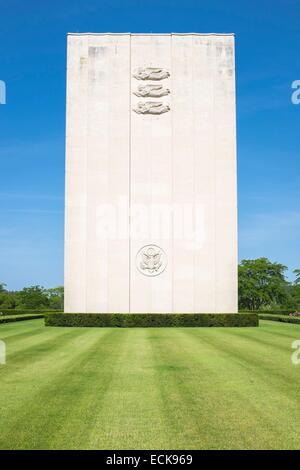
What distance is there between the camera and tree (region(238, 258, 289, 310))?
69.3 m

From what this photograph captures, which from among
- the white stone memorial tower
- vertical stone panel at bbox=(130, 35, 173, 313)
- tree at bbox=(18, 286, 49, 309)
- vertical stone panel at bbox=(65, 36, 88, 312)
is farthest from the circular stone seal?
tree at bbox=(18, 286, 49, 309)

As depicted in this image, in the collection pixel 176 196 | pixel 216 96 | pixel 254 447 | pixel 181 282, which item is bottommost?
pixel 254 447

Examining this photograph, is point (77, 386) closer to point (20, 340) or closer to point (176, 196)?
point (20, 340)

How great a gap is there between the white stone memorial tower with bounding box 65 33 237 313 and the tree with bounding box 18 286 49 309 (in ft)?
141

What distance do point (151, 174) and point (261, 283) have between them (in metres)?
39.5

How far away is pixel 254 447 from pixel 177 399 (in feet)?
9.36

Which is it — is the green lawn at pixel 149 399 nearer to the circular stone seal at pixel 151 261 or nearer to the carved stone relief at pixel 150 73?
the circular stone seal at pixel 151 261

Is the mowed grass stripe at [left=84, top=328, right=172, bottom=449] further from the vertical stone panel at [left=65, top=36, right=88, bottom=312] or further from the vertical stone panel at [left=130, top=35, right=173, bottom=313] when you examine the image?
the vertical stone panel at [left=65, top=36, right=88, bottom=312]

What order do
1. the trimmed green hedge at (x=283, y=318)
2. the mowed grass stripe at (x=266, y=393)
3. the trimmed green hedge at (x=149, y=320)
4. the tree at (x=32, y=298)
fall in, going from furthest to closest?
the tree at (x=32, y=298) < the trimmed green hedge at (x=283, y=318) < the trimmed green hedge at (x=149, y=320) < the mowed grass stripe at (x=266, y=393)

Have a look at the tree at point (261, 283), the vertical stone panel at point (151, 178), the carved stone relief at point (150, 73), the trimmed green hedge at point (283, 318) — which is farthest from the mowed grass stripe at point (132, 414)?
the tree at point (261, 283)

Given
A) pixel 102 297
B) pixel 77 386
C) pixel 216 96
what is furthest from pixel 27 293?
pixel 77 386

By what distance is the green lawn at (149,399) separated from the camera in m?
6.97

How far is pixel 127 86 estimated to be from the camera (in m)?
38.0

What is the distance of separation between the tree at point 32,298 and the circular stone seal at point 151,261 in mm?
43915
